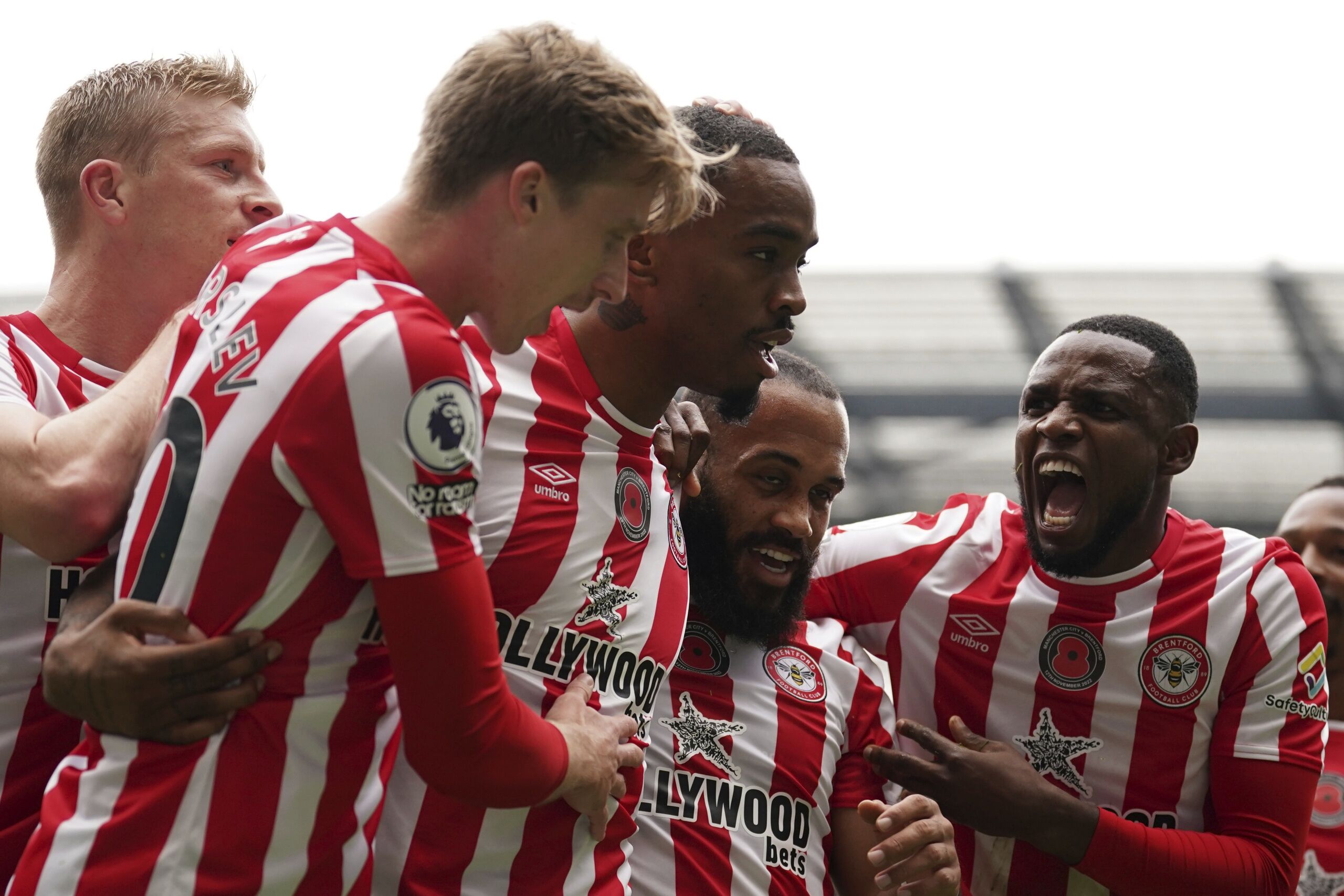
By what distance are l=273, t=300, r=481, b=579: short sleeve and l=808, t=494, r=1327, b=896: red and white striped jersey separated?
2027mm

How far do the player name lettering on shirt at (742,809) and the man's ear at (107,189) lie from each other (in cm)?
163

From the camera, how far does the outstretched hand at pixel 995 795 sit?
3.00m

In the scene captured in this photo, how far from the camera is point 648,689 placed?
252 centimetres

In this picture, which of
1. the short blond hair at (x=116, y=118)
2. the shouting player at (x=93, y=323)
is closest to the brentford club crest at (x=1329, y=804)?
the shouting player at (x=93, y=323)

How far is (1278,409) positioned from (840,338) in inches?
158

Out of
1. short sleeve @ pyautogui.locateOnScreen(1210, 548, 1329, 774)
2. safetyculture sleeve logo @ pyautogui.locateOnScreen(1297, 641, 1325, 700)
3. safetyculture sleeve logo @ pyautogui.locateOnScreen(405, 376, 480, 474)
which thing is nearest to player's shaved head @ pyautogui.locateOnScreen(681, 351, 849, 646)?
short sleeve @ pyautogui.locateOnScreen(1210, 548, 1329, 774)

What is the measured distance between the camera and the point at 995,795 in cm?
300

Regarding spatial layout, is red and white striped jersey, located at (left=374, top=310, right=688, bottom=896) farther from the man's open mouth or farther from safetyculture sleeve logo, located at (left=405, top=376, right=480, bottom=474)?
the man's open mouth

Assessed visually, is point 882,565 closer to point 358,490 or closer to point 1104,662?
point 1104,662

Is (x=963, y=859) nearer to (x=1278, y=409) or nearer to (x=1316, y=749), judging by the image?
(x=1316, y=749)

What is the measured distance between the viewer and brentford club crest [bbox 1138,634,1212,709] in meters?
3.20

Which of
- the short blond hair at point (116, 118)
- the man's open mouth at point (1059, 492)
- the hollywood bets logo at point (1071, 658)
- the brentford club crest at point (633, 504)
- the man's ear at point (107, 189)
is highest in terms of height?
the short blond hair at point (116, 118)

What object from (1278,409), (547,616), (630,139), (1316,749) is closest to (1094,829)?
(1316,749)

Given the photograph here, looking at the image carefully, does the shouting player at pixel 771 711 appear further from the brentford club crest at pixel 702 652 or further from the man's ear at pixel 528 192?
the man's ear at pixel 528 192
